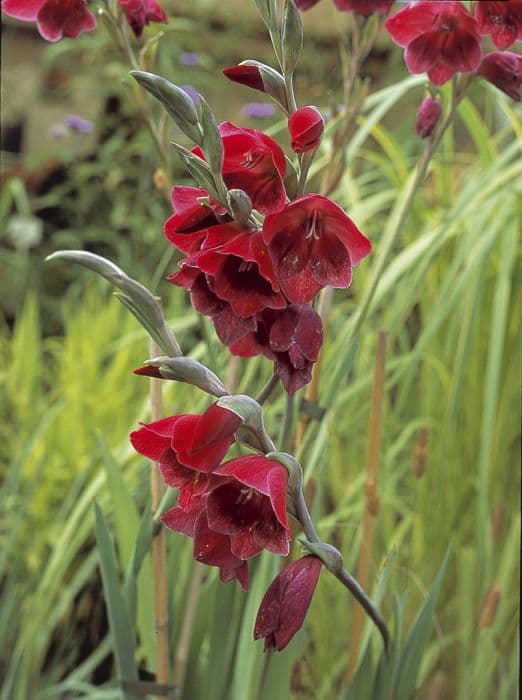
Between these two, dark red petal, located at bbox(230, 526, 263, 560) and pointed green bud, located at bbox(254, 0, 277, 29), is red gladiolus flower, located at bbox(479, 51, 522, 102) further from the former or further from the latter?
dark red petal, located at bbox(230, 526, 263, 560)

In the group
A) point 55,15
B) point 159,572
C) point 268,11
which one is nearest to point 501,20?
point 268,11

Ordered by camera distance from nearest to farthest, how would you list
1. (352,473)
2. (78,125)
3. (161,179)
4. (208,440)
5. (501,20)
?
1. (208,440)
2. (501,20)
3. (161,179)
4. (352,473)
5. (78,125)

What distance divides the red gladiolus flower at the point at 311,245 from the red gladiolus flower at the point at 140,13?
0.28m

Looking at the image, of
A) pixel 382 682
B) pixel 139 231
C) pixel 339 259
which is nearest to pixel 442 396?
pixel 382 682

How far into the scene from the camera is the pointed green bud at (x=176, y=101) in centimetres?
39

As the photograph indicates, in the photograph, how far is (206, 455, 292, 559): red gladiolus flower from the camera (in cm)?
40

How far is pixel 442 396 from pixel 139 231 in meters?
1.30

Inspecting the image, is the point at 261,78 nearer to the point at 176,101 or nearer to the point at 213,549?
the point at 176,101

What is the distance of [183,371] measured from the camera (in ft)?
1.32

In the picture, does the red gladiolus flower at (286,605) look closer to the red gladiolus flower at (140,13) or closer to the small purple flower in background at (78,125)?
the red gladiolus flower at (140,13)

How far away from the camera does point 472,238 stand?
109 cm

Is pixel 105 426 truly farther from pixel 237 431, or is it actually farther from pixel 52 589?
pixel 237 431

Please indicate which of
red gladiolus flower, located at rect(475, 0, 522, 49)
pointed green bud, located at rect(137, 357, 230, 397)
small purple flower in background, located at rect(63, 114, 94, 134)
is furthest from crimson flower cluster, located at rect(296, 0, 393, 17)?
small purple flower in background, located at rect(63, 114, 94, 134)

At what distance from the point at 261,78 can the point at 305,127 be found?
43 millimetres
